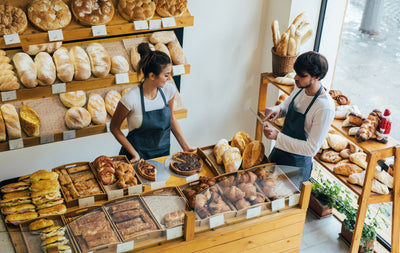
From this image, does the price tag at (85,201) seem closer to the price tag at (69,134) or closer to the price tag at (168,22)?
the price tag at (69,134)

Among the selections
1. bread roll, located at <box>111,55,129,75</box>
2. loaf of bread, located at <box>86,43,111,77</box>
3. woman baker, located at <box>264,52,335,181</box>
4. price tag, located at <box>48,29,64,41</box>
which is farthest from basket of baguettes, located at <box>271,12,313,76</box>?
price tag, located at <box>48,29,64,41</box>

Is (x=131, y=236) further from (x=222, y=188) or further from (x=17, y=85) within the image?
(x=17, y=85)

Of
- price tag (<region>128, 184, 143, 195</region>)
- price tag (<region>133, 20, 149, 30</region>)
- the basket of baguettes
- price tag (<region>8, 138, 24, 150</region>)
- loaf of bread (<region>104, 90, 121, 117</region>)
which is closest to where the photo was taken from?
price tag (<region>128, 184, 143, 195</region>)

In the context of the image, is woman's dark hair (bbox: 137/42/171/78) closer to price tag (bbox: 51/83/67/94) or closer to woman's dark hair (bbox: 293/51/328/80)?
price tag (bbox: 51/83/67/94)

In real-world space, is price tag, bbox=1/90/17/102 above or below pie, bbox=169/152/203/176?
above

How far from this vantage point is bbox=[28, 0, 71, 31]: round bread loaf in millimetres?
2844

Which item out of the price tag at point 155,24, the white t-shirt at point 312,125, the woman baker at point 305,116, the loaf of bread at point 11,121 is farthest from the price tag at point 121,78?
the white t-shirt at point 312,125

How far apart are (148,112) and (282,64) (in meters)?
1.39

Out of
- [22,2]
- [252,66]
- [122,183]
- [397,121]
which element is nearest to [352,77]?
[397,121]

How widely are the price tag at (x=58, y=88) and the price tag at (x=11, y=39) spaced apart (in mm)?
366

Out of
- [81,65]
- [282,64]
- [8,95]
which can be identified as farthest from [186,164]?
[282,64]

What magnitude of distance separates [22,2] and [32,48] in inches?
12.3

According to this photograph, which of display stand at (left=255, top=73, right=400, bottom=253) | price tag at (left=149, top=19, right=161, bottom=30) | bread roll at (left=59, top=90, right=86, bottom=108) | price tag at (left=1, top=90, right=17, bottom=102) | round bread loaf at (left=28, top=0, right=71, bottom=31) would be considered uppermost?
round bread loaf at (left=28, top=0, right=71, bottom=31)

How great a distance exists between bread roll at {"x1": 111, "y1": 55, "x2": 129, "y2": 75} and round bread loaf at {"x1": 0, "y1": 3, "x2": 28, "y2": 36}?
639 mm
